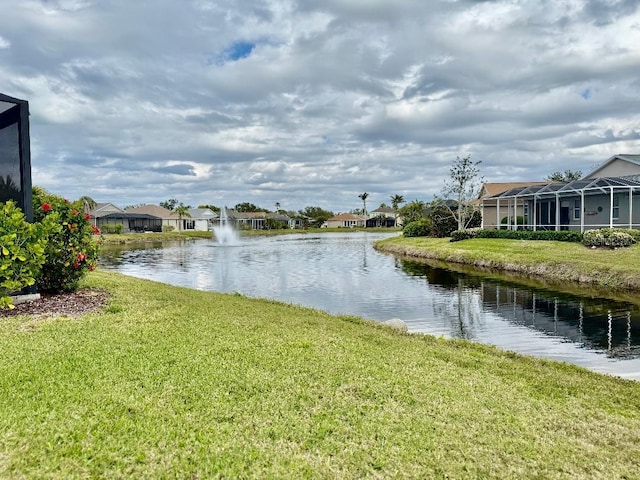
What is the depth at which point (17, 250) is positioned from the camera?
8227mm

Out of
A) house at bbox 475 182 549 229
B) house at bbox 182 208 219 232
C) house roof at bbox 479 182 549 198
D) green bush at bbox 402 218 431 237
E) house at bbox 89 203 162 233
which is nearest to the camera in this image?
house at bbox 475 182 549 229

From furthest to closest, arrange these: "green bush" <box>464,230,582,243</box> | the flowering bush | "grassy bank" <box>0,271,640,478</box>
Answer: "green bush" <box>464,230,582,243</box>
the flowering bush
"grassy bank" <box>0,271,640,478</box>

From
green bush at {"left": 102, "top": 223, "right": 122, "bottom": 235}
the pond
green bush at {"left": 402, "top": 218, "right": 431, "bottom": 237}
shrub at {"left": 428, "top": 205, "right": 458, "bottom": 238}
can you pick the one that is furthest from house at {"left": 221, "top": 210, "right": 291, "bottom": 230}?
the pond

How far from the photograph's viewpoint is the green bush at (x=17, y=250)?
8.13m

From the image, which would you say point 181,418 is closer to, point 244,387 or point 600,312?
point 244,387

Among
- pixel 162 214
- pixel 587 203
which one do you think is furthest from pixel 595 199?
pixel 162 214

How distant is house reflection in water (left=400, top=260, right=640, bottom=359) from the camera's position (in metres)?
11.3

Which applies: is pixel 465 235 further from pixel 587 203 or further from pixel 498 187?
pixel 498 187

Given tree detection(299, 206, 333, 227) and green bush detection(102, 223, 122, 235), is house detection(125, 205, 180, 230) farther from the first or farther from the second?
tree detection(299, 206, 333, 227)

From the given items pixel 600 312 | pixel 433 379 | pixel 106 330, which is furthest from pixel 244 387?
pixel 600 312

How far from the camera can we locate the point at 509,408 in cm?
529

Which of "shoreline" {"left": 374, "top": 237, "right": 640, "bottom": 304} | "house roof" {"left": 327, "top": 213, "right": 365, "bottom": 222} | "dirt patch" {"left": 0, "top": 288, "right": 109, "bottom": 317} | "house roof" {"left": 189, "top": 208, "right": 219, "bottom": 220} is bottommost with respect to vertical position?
"shoreline" {"left": 374, "top": 237, "right": 640, "bottom": 304}

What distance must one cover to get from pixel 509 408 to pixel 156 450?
12.2ft

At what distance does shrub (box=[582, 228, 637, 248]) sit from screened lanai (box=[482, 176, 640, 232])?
2243 millimetres
